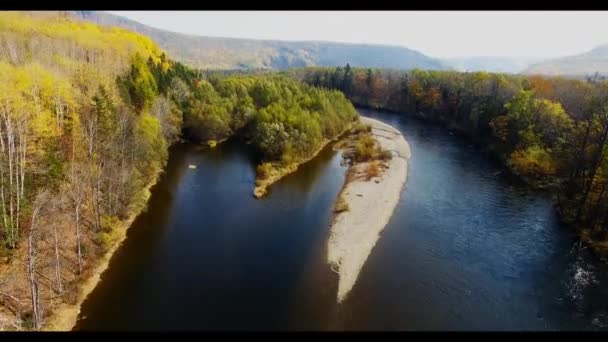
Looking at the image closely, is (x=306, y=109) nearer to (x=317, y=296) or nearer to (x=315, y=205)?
(x=315, y=205)

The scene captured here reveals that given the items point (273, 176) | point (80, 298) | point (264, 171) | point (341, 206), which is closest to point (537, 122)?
point (341, 206)

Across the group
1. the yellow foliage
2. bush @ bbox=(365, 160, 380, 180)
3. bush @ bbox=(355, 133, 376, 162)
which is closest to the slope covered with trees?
bush @ bbox=(365, 160, 380, 180)

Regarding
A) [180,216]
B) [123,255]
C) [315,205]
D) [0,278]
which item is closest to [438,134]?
[315,205]

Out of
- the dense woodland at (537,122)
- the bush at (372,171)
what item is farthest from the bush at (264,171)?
the dense woodland at (537,122)

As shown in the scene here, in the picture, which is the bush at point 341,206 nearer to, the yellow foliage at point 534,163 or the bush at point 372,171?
the bush at point 372,171

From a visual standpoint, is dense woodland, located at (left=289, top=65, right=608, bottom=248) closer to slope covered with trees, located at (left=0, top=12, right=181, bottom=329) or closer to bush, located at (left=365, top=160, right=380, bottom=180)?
bush, located at (left=365, top=160, right=380, bottom=180)
